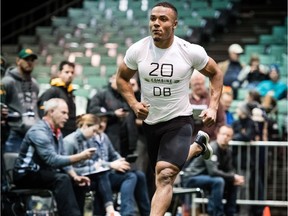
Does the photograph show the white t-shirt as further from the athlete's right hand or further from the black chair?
the black chair

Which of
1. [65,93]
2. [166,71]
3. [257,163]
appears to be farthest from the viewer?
[257,163]

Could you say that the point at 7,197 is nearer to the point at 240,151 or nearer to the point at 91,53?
the point at 240,151

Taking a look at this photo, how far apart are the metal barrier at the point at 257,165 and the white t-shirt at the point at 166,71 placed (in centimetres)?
441

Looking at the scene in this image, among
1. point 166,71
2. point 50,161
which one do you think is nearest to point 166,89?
point 166,71

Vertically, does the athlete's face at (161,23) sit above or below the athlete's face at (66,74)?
above

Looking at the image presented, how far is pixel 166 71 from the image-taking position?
390 inches

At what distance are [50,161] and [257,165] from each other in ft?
13.4

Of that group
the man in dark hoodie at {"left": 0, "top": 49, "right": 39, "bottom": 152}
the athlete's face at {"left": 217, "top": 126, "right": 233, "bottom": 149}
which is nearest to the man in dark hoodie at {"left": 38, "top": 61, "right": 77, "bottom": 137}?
the man in dark hoodie at {"left": 0, "top": 49, "right": 39, "bottom": 152}

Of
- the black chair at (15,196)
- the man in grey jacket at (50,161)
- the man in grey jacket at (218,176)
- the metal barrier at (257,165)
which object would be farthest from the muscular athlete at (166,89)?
the metal barrier at (257,165)

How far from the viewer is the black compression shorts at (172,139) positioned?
996 cm

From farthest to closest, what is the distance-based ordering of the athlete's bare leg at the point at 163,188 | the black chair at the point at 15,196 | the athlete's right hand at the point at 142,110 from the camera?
the black chair at the point at 15,196 < the athlete's right hand at the point at 142,110 < the athlete's bare leg at the point at 163,188

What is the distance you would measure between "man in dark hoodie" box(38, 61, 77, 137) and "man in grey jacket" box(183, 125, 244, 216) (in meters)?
1.59

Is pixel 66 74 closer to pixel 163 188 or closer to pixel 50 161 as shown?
pixel 50 161

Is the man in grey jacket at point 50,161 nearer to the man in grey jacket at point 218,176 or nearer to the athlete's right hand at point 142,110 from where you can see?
the athlete's right hand at point 142,110
